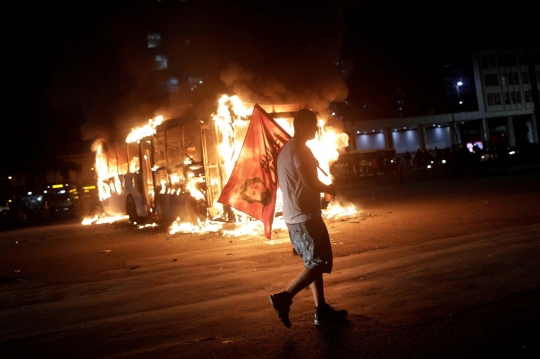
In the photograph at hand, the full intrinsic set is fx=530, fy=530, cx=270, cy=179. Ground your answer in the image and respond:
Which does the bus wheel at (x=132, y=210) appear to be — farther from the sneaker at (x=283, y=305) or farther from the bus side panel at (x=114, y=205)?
the sneaker at (x=283, y=305)

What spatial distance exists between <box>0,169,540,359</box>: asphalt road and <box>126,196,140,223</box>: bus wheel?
6452mm

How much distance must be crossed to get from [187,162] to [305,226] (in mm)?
9378

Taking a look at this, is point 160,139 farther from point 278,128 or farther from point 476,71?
point 476,71

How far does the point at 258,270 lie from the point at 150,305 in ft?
Result: 6.50

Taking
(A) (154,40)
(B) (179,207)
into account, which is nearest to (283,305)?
(B) (179,207)

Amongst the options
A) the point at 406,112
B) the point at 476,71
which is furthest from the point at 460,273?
the point at 476,71

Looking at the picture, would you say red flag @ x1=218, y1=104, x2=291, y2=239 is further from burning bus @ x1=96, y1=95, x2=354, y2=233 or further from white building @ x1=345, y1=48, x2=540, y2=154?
white building @ x1=345, y1=48, x2=540, y2=154

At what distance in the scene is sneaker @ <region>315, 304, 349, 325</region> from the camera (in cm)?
473

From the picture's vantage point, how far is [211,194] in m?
13.0

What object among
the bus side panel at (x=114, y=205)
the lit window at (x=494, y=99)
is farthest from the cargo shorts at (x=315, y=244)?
the lit window at (x=494, y=99)

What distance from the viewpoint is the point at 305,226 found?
4648 millimetres

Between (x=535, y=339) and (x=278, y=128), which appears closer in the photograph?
(x=535, y=339)

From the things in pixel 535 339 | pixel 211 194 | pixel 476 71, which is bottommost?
pixel 535 339

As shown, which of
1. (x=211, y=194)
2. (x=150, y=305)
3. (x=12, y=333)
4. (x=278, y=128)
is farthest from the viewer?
(x=211, y=194)
